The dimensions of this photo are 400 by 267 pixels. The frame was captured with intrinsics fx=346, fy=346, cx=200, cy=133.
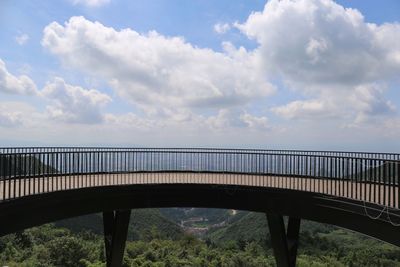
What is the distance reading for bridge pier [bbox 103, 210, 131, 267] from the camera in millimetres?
18312

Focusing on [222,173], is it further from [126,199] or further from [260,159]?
[126,199]

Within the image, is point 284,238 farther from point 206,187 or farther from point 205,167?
point 205,167

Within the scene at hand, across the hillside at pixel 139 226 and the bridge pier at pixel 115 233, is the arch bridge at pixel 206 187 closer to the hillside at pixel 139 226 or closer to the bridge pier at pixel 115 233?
the bridge pier at pixel 115 233

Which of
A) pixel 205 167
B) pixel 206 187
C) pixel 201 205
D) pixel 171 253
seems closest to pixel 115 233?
pixel 201 205

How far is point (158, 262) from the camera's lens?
49625 millimetres

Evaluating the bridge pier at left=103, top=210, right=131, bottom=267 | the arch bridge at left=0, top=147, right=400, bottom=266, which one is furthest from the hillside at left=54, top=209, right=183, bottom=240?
the arch bridge at left=0, top=147, right=400, bottom=266

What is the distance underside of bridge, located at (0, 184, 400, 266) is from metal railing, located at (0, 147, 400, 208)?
0.67 meters

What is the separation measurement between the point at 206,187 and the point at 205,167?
4.75 m

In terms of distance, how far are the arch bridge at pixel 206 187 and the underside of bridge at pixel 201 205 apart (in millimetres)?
42

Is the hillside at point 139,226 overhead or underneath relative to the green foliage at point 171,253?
underneath

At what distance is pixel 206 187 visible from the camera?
1691 centimetres

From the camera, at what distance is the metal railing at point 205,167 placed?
1412 cm

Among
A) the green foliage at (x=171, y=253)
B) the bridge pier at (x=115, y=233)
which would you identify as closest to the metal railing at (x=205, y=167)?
the bridge pier at (x=115, y=233)

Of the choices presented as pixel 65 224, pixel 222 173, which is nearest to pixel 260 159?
pixel 222 173
